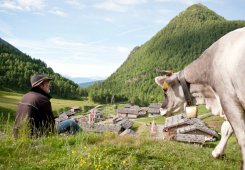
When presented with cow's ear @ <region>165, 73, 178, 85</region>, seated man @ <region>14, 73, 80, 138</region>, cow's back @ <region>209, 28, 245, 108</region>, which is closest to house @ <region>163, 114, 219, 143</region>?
seated man @ <region>14, 73, 80, 138</region>

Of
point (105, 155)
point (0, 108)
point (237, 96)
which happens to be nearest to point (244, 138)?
point (237, 96)

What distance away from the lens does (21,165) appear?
6750 mm

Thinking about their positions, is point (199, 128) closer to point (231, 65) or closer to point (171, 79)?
point (171, 79)

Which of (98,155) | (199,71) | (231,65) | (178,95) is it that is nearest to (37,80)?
(98,155)

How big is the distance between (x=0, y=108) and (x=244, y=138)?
11318 cm

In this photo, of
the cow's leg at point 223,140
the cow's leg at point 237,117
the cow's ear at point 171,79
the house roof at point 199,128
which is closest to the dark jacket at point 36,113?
the cow's ear at point 171,79

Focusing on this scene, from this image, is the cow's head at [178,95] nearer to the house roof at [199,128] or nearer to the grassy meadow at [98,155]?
the grassy meadow at [98,155]

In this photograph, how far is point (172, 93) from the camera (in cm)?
802

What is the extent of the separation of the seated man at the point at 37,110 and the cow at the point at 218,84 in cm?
379

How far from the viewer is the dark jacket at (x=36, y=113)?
31.2 feet

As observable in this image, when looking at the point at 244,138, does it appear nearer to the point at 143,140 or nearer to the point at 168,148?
the point at 168,148

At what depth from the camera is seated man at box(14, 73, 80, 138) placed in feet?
31.0

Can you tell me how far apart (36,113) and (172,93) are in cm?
429

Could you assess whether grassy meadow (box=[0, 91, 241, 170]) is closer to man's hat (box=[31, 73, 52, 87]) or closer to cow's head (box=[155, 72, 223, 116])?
cow's head (box=[155, 72, 223, 116])
